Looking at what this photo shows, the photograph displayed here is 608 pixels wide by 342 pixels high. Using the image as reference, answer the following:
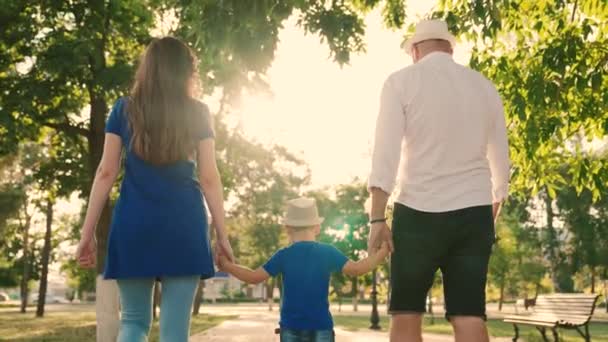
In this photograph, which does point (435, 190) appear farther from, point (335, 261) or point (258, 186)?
point (258, 186)

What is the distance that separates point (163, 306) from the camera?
148 inches

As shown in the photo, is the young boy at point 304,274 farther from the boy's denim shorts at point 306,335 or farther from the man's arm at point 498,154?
the man's arm at point 498,154

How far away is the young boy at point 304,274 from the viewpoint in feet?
15.9

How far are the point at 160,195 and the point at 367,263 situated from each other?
1.31 meters

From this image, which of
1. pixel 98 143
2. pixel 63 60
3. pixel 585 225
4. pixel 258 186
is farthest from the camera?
pixel 585 225

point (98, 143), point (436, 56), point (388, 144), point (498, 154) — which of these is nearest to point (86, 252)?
point (388, 144)

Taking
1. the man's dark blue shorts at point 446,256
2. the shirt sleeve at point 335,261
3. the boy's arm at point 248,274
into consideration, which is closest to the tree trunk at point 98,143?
the boy's arm at point 248,274

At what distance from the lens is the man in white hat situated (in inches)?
160

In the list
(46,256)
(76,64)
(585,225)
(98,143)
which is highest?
(76,64)

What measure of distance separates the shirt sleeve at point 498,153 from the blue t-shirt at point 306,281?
42.3 inches

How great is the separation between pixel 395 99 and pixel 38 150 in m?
32.9

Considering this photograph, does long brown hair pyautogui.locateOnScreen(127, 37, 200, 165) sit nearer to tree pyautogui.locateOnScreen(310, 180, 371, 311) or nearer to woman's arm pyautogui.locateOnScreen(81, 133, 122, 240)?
woman's arm pyautogui.locateOnScreen(81, 133, 122, 240)

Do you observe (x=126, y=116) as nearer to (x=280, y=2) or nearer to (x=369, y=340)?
(x=280, y=2)

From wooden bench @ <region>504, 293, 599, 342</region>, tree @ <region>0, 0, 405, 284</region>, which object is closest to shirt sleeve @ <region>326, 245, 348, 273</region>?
tree @ <region>0, 0, 405, 284</region>
